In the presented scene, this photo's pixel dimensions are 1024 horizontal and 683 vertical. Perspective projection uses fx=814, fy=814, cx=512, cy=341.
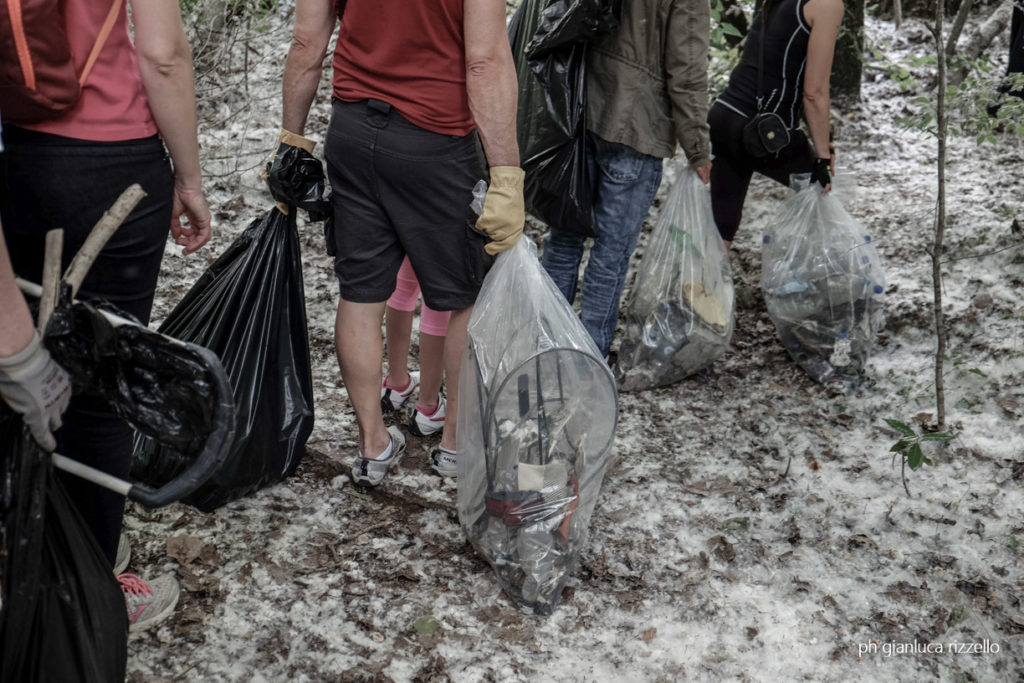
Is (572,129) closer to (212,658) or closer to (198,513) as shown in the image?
(198,513)

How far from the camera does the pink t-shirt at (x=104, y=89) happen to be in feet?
4.79

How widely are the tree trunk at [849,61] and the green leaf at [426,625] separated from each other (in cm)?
431

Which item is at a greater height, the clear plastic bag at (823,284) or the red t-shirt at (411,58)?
the red t-shirt at (411,58)

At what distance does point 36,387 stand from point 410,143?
114 cm

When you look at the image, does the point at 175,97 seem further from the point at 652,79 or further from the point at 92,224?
the point at 652,79

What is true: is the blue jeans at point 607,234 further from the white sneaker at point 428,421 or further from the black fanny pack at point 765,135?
the white sneaker at point 428,421

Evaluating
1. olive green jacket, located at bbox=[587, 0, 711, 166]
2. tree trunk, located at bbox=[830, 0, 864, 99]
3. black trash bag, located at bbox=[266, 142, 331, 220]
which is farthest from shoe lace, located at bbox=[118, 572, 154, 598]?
tree trunk, located at bbox=[830, 0, 864, 99]

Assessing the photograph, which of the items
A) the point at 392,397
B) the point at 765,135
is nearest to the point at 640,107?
the point at 765,135

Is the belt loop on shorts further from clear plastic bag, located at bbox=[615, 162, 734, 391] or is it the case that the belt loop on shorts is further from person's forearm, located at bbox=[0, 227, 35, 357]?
clear plastic bag, located at bbox=[615, 162, 734, 391]

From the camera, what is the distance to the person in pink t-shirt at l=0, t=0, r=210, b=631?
1479mm

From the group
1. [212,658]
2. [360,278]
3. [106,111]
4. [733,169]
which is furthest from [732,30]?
[212,658]

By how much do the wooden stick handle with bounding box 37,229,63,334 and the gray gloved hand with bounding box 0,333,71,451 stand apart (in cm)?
5

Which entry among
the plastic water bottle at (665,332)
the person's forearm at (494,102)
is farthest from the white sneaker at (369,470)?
the plastic water bottle at (665,332)

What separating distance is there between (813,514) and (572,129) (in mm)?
1510
